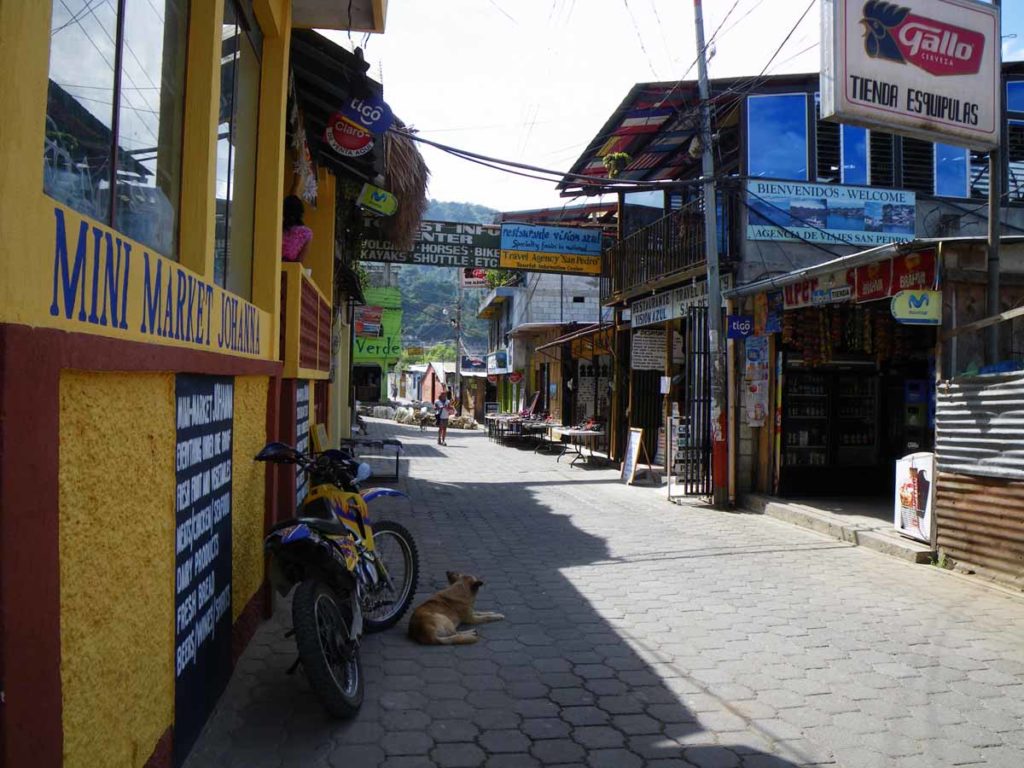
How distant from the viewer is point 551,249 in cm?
1697

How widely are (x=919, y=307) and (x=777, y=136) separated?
591 cm

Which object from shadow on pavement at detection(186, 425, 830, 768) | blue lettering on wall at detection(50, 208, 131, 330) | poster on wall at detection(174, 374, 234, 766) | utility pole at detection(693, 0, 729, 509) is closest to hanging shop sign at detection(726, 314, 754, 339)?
utility pole at detection(693, 0, 729, 509)

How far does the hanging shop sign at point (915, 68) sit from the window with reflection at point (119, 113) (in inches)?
225

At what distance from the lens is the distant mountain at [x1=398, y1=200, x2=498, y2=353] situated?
85806 millimetres

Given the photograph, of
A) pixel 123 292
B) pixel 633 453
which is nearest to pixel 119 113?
pixel 123 292

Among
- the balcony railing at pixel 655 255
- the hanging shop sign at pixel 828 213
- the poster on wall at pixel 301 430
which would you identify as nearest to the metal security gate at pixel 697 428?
the balcony railing at pixel 655 255

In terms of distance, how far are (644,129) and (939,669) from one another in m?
11.8

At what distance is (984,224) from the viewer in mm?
12969

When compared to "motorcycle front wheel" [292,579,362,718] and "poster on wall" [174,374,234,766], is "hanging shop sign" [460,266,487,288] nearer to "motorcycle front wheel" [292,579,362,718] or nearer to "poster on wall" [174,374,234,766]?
"poster on wall" [174,374,234,766]

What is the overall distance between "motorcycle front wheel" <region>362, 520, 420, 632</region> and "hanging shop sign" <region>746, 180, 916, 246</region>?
8.60m

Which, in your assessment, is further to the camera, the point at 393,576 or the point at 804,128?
the point at 804,128

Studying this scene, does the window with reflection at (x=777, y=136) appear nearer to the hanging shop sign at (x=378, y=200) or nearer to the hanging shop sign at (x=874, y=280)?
the hanging shop sign at (x=874, y=280)

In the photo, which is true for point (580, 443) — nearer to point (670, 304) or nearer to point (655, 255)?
point (670, 304)

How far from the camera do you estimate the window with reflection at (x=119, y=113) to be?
7.77ft
